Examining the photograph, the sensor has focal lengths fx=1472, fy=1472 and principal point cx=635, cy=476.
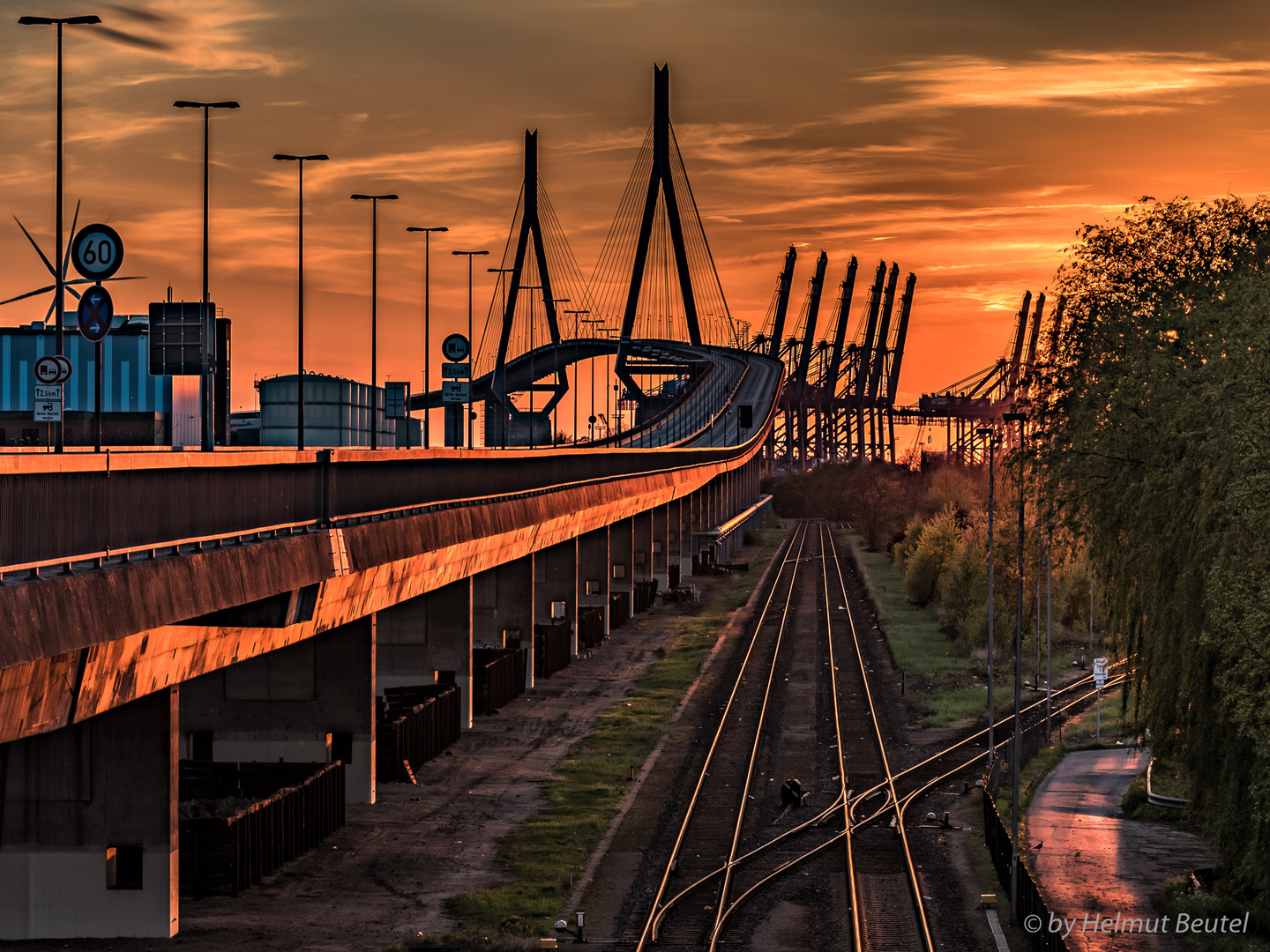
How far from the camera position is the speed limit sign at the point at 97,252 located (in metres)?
28.8

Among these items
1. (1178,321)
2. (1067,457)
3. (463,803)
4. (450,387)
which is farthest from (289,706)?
(450,387)

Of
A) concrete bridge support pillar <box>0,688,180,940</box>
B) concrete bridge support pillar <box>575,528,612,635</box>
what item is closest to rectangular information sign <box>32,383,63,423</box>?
concrete bridge support pillar <box>0,688,180,940</box>

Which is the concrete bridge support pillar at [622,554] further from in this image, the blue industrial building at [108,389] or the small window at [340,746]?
the small window at [340,746]

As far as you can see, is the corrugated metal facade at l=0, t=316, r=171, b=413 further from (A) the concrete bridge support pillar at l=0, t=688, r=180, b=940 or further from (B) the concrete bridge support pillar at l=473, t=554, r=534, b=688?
(A) the concrete bridge support pillar at l=0, t=688, r=180, b=940

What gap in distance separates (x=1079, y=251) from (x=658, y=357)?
16170cm

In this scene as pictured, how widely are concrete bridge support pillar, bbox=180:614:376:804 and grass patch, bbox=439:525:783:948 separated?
489 centimetres

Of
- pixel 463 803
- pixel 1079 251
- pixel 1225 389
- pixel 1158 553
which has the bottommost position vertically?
pixel 463 803

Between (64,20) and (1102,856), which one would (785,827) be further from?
(64,20)

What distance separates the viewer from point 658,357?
191m

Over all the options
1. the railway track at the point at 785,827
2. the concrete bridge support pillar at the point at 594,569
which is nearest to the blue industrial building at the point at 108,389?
the concrete bridge support pillar at the point at 594,569

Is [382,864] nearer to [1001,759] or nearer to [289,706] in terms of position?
[289,706]

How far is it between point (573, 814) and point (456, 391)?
3728cm

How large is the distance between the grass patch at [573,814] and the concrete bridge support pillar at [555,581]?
5.23 metres

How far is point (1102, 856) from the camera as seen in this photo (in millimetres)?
30125
